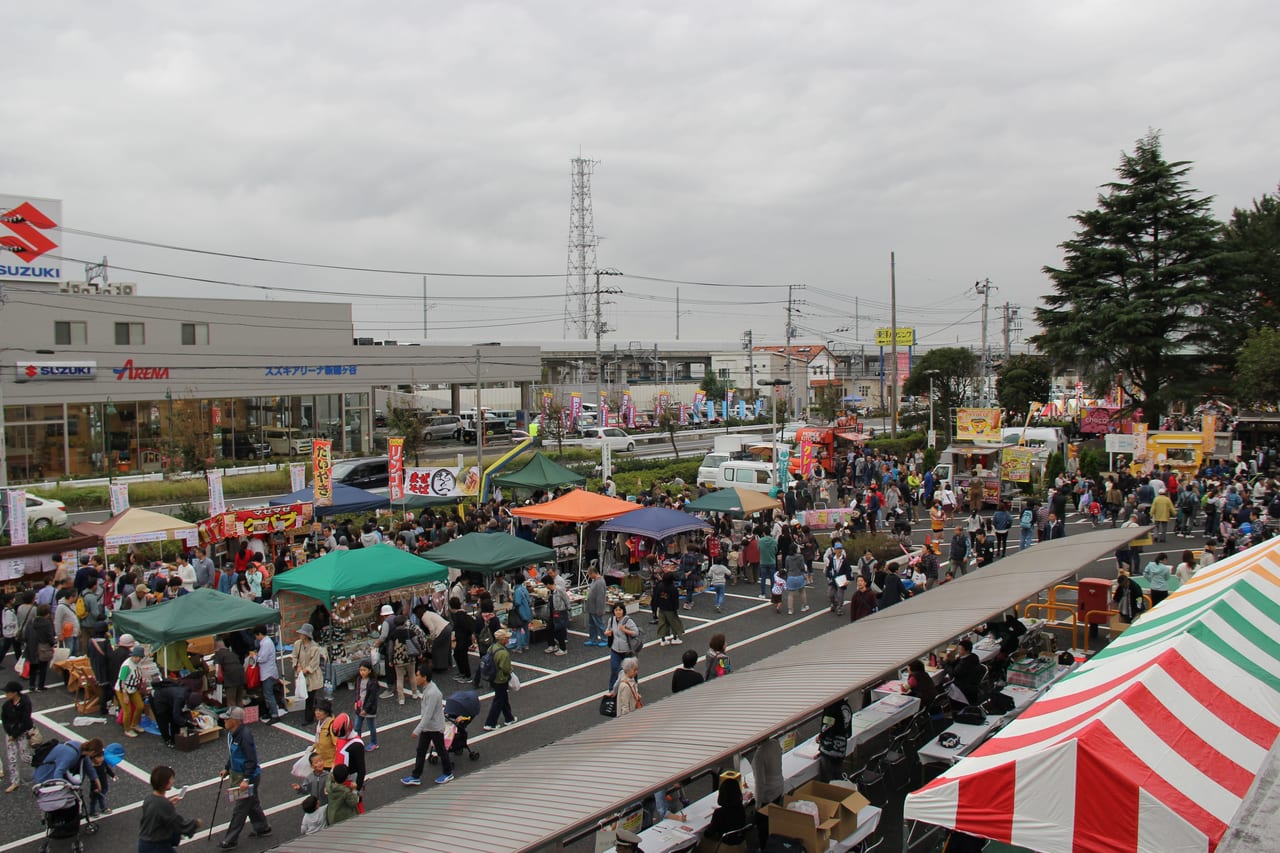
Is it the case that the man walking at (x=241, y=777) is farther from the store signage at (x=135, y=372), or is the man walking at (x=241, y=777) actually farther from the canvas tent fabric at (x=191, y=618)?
the store signage at (x=135, y=372)

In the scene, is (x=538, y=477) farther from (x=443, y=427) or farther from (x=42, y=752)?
(x=443, y=427)

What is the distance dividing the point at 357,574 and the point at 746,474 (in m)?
16.5

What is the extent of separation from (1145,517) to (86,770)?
21.9m

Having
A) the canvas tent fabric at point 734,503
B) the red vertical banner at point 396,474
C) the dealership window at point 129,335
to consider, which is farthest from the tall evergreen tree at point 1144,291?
the dealership window at point 129,335

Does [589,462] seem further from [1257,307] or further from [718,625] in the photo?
[1257,307]

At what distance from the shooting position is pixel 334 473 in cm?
3034

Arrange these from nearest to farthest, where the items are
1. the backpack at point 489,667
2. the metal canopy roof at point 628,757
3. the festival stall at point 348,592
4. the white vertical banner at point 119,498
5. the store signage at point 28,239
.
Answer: the metal canopy roof at point 628,757
the backpack at point 489,667
the festival stall at point 348,592
the white vertical banner at point 119,498
the store signage at point 28,239

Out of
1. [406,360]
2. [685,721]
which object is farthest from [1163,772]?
[406,360]

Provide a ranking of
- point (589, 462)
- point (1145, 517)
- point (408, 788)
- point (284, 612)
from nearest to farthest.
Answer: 1. point (408, 788)
2. point (284, 612)
3. point (1145, 517)
4. point (589, 462)

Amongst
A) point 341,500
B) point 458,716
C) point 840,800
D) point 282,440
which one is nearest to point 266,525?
point 341,500

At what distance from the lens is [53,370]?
3484cm

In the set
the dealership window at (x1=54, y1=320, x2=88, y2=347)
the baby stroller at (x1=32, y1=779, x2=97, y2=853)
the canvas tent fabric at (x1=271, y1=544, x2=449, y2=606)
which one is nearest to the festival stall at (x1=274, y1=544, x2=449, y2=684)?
the canvas tent fabric at (x1=271, y1=544, x2=449, y2=606)

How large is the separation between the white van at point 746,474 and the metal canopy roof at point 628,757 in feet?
57.7

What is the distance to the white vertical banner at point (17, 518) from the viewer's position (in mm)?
16656
